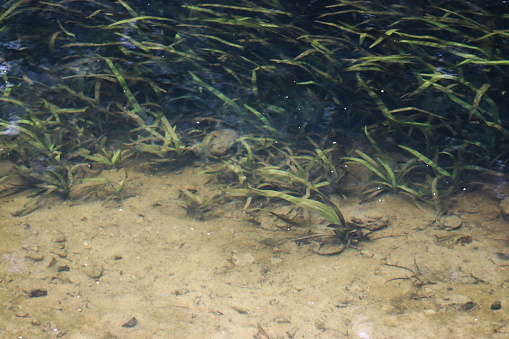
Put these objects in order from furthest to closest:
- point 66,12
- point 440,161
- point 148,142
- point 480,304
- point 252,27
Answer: point 66,12 → point 252,27 → point 148,142 → point 440,161 → point 480,304

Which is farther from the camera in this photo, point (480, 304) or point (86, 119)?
point (86, 119)

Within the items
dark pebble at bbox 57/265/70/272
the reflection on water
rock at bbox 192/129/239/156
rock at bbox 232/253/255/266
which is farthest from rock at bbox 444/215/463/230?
dark pebble at bbox 57/265/70/272

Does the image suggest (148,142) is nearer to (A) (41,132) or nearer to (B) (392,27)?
(A) (41,132)

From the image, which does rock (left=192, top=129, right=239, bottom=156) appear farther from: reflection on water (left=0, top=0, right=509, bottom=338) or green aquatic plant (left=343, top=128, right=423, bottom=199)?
green aquatic plant (left=343, top=128, right=423, bottom=199)

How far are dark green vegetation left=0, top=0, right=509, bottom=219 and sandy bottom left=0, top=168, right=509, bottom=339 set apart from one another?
0.29m

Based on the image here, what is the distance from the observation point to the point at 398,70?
367 centimetres

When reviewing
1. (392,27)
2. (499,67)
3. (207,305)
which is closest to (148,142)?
(207,305)

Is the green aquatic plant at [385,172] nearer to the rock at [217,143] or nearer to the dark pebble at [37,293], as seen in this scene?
the rock at [217,143]

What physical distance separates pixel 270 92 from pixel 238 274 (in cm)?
191

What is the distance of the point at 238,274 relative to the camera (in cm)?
261

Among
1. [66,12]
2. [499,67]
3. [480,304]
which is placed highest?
[499,67]

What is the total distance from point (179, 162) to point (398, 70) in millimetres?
2036

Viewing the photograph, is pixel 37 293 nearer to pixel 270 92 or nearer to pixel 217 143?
pixel 217 143

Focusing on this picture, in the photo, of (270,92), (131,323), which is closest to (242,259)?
(131,323)
